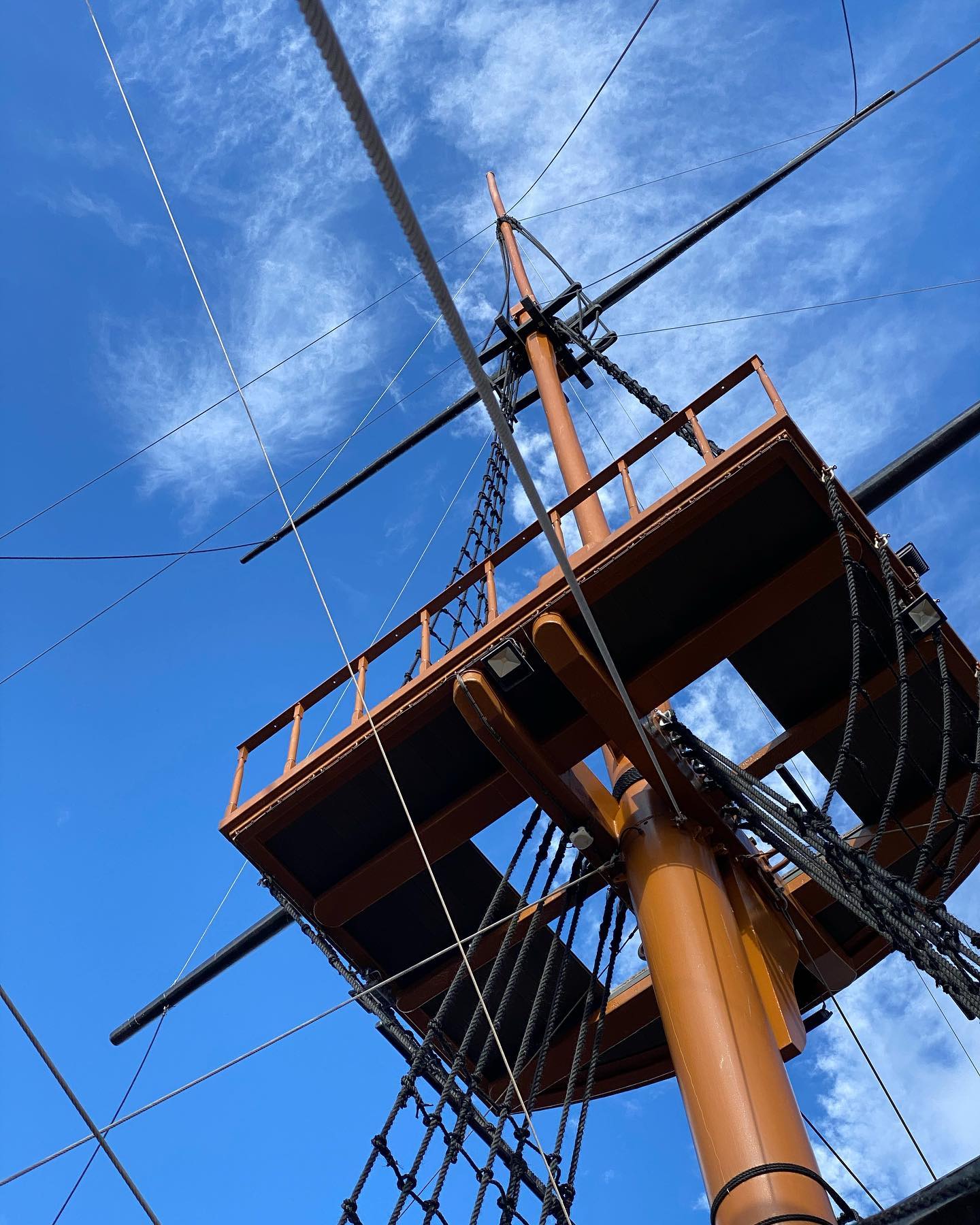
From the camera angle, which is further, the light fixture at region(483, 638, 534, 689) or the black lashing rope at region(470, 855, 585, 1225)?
the light fixture at region(483, 638, 534, 689)

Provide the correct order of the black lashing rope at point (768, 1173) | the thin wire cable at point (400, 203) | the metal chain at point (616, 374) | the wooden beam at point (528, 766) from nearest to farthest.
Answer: the thin wire cable at point (400, 203)
the black lashing rope at point (768, 1173)
the wooden beam at point (528, 766)
the metal chain at point (616, 374)

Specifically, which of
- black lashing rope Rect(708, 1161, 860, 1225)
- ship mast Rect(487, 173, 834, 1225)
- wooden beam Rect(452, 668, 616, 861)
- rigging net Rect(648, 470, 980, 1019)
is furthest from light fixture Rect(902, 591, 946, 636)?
black lashing rope Rect(708, 1161, 860, 1225)

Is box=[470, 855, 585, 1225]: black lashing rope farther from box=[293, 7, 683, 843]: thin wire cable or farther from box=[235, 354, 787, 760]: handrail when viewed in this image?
box=[293, 7, 683, 843]: thin wire cable

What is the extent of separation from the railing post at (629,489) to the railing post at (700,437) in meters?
0.50

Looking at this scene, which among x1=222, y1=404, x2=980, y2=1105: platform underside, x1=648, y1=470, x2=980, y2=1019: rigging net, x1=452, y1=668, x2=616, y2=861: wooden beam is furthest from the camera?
x1=452, y1=668, x2=616, y2=861: wooden beam

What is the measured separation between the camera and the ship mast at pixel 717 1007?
5.25m

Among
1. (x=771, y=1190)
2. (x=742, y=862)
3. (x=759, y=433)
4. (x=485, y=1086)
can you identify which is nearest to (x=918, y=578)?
(x=759, y=433)

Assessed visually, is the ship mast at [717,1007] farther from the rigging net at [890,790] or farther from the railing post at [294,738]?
the railing post at [294,738]

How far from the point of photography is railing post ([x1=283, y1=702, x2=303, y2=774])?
7559mm

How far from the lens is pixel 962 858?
26.3ft

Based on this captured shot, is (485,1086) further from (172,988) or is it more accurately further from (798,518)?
(798,518)

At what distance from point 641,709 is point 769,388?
2.17 metres

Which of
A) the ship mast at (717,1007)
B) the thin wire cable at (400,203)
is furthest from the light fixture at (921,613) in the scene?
the thin wire cable at (400,203)

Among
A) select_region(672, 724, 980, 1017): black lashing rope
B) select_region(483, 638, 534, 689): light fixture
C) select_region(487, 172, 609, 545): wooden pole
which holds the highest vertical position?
select_region(487, 172, 609, 545): wooden pole
